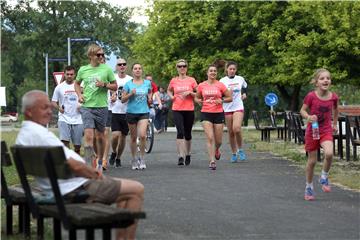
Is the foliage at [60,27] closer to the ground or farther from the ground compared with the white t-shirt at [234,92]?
farther from the ground

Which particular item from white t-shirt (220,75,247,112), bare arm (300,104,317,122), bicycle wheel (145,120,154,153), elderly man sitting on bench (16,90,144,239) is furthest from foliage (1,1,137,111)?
elderly man sitting on bench (16,90,144,239)

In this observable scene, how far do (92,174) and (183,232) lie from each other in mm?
2094

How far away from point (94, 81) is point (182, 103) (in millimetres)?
2949

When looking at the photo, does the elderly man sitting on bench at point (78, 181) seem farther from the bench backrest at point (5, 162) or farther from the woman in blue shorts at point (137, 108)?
the woman in blue shorts at point (137, 108)

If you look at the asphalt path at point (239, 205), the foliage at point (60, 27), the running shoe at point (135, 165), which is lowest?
the asphalt path at point (239, 205)

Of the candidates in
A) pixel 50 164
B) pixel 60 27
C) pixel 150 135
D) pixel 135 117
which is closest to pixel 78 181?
pixel 50 164

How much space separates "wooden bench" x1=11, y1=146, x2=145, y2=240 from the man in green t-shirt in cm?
757

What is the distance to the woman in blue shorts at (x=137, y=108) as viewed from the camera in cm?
1616

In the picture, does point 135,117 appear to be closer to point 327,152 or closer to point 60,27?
point 327,152

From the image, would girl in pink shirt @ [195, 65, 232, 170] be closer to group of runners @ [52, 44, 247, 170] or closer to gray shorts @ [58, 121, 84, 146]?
group of runners @ [52, 44, 247, 170]

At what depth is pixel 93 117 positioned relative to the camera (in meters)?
14.4

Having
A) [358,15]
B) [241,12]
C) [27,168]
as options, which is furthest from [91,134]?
[241,12]

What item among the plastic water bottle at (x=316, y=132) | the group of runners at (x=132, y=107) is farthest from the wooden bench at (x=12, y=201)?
the group of runners at (x=132, y=107)

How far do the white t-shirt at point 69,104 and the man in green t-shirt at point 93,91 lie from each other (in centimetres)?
52
